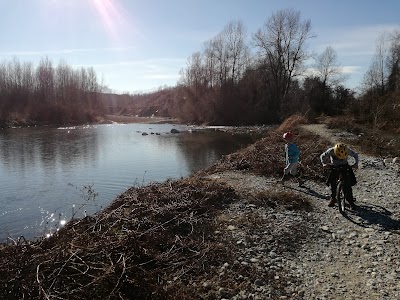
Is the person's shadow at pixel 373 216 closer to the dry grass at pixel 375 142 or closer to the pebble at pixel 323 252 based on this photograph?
the pebble at pixel 323 252

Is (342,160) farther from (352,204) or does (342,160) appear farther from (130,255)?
(130,255)

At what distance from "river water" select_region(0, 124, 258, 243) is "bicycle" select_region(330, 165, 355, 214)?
25.5ft

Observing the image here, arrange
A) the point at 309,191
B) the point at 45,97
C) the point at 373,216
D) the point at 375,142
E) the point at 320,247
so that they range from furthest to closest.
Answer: the point at 45,97 → the point at 375,142 → the point at 309,191 → the point at 373,216 → the point at 320,247

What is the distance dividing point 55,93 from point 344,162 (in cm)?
9259

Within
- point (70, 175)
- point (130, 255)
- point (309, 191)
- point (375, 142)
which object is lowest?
point (70, 175)

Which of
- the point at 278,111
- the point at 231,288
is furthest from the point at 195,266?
the point at 278,111

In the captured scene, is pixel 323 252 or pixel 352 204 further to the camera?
pixel 352 204

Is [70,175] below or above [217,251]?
below

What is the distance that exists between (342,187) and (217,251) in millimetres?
4081

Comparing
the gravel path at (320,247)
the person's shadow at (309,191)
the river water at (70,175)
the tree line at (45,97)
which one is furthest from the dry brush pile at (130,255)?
the tree line at (45,97)

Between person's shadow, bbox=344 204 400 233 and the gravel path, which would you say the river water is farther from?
person's shadow, bbox=344 204 400 233

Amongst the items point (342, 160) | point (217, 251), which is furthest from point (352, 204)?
point (217, 251)

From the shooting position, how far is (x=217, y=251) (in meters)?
6.94

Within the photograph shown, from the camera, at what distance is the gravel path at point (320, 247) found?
561 cm
